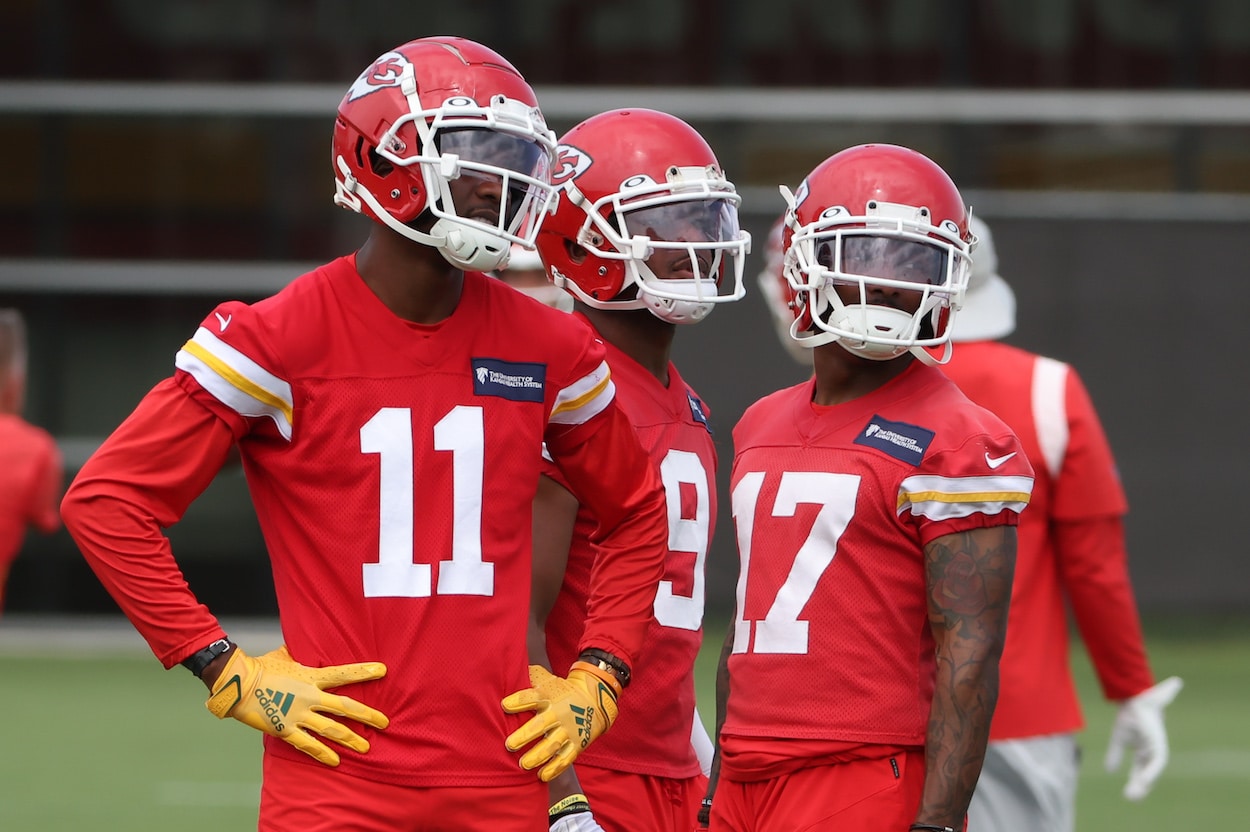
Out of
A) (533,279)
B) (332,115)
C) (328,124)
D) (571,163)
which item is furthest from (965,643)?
(328,124)

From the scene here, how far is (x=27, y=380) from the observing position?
51.2ft

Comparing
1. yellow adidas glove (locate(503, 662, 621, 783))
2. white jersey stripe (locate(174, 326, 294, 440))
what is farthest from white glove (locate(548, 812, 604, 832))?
white jersey stripe (locate(174, 326, 294, 440))

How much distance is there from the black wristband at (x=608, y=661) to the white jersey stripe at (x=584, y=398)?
1.45 feet

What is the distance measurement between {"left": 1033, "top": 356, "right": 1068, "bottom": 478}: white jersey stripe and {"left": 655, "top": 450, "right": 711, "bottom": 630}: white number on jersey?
3.86 feet

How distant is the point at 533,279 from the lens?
5512 mm

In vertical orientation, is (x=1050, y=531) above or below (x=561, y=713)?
below

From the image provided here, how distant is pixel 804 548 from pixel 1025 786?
1604mm

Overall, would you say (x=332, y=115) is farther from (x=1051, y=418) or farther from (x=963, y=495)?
(x=963, y=495)

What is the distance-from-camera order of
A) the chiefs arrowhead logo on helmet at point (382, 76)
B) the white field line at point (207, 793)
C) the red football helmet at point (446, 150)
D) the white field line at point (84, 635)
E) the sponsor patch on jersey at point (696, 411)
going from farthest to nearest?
1. the white field line at point (84, 635)
2. the white field line at point (207, 793)
3. the sponsor patch on jersey at point (696, 411)
4. the chiefs arrowhead logo on helmet at point (382, 76)
5. the red football helmet at point (446, 150)

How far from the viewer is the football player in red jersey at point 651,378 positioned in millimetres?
3781

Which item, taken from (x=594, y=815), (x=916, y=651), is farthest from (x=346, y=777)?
(x=916, y=651)

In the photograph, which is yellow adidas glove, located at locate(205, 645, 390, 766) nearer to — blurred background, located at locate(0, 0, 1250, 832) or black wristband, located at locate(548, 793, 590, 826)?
black wristband, located at locate(548, 793, 590, 826)

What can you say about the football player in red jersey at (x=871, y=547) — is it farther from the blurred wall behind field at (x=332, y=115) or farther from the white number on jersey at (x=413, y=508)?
the blurred wall behind field at (x=332, y=115)

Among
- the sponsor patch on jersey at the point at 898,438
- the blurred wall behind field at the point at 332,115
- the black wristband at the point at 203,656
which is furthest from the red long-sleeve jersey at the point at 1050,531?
the blurred wall behind field at the point at 332,115
